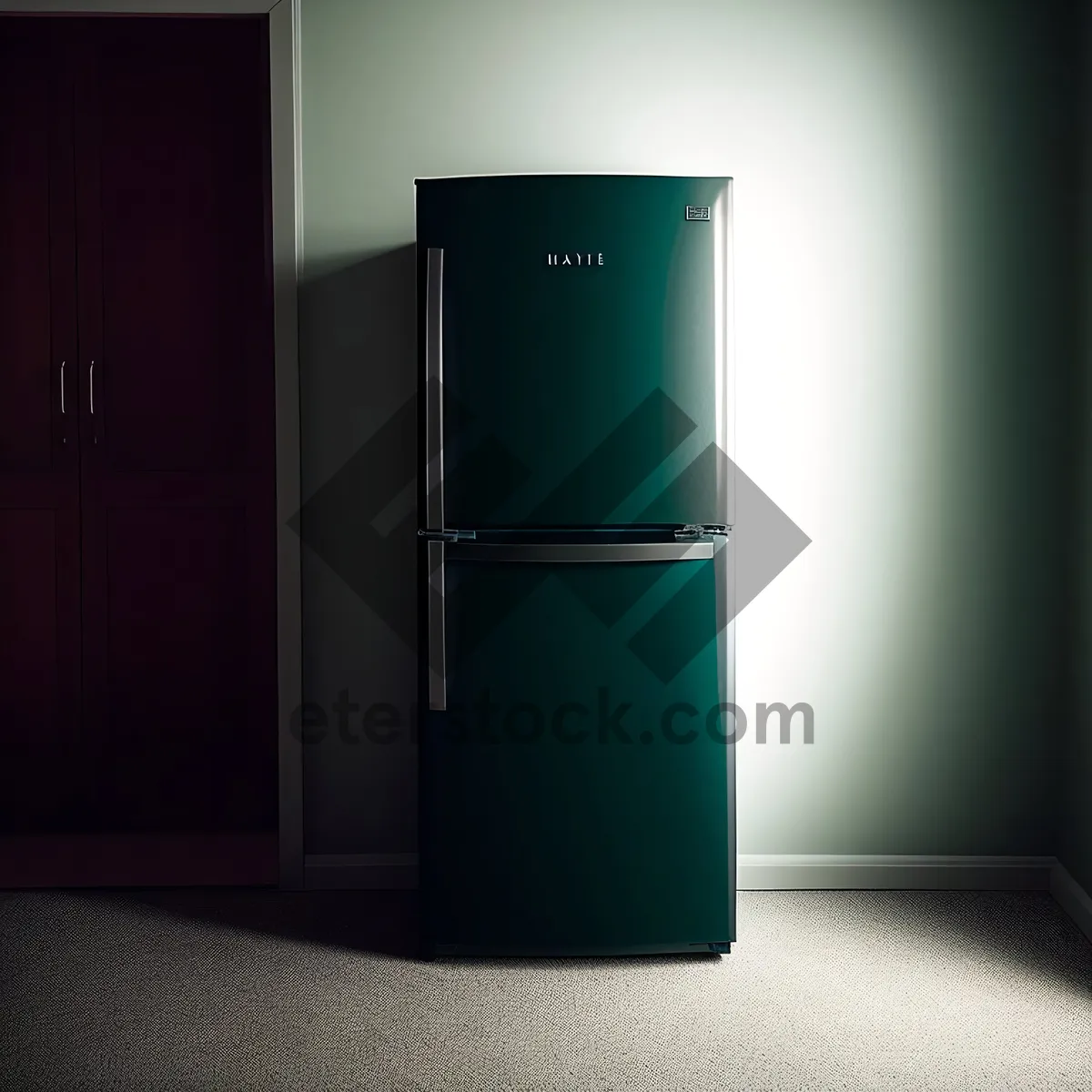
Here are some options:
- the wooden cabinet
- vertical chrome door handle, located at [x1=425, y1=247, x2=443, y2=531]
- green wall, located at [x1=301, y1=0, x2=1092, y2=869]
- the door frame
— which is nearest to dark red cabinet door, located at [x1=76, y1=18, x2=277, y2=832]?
the wooden cabinet

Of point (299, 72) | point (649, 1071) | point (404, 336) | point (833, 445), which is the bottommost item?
point (649, 1071)

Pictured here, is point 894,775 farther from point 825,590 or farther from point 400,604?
point 400,604

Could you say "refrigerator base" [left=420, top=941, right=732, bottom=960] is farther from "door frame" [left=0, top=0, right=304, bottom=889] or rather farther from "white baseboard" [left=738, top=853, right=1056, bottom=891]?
"door frame" [left=0, top=0, right=304, bottom=889]

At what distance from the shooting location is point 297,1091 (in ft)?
5.64

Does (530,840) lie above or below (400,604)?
below

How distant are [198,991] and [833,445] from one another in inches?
76.4

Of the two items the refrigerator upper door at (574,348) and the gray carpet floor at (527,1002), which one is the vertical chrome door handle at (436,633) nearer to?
the refrigerator upper door at (574,348)

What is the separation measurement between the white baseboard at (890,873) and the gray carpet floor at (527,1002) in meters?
0.05

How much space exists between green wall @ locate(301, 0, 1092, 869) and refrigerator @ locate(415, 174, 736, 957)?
418mm

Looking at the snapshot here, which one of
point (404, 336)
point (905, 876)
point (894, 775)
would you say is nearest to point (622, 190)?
point (404, 336)

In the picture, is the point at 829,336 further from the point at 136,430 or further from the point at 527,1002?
the point at 136,430

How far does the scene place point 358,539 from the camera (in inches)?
97.8

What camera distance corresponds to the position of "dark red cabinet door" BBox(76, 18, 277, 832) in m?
2.80

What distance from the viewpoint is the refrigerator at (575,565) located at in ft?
6.68
